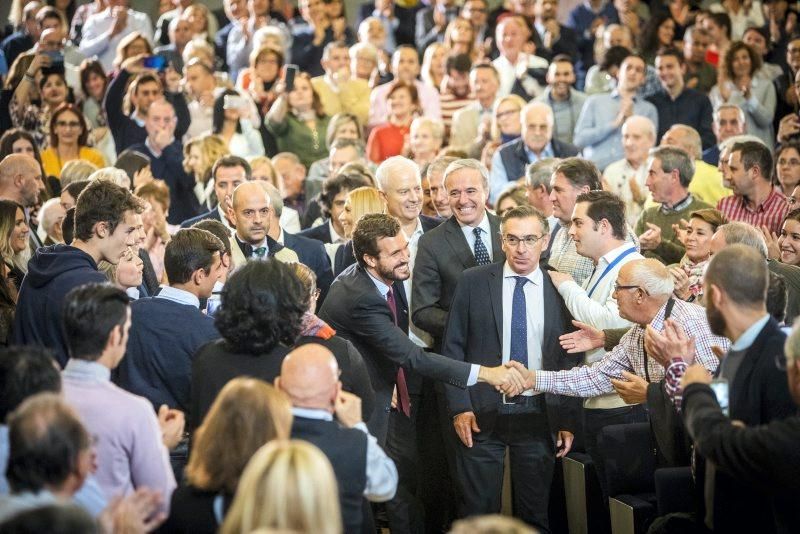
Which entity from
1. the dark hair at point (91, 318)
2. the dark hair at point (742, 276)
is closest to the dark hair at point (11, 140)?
the dark hair at point (91, 318)

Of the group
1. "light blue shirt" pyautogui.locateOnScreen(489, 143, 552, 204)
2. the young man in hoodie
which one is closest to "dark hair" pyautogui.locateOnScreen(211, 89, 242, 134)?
"light blue shirt" pyautogui.locateOnScreen(489, 143, 552, 204)

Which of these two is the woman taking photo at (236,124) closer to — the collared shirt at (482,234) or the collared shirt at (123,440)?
the collared shirt at (482,234)

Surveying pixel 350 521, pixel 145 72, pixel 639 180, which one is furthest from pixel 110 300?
pixel 145 72

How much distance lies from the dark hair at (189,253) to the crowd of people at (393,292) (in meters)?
0.01

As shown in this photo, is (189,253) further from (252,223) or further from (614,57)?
(614,57)

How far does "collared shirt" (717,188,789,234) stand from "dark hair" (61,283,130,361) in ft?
15.2

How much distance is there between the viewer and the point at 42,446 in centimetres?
326

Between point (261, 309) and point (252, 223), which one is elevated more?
point (252, 223)

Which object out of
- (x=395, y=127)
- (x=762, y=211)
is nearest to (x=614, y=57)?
(x=395, y=127)

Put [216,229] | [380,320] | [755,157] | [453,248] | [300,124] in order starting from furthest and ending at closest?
1. [300,124]
2. [755,157]
3. [453,248]
4. [216,229]
5. [380,320]

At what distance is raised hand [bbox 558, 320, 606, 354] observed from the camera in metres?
5.55

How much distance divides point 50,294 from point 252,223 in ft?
5.51

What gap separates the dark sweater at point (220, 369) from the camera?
4.27m

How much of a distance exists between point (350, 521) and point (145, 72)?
6739 millimetres
